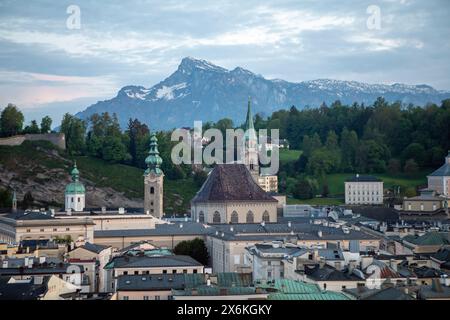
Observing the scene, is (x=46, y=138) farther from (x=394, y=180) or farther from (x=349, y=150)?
(x=394, y=180)

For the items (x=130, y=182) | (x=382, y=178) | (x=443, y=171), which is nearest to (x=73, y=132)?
(x=130, y=182)

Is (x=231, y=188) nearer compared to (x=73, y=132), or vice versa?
(x=231, y=188)

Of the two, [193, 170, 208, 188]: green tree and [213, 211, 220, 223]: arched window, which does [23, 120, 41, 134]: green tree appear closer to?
[193, 170, 208, 188]: green tree

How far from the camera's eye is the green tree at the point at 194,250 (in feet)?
175

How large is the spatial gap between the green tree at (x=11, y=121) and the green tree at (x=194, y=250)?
37.0m

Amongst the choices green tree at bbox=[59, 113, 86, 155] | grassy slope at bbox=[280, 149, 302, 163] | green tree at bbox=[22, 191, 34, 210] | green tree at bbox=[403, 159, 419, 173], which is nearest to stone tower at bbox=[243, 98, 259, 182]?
green tree at bbox=[22, 191, 34, 210]

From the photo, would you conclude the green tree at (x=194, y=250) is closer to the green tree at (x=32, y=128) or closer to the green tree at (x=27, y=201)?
the green tree at (x=27, y=201)

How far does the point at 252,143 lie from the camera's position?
259ft

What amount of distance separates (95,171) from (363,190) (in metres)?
22.3

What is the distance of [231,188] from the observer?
217 ft

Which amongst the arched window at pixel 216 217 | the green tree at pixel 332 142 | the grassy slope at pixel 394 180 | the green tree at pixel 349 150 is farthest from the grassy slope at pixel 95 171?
the green tree at pixel 332 142

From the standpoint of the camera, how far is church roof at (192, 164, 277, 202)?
215 feet
